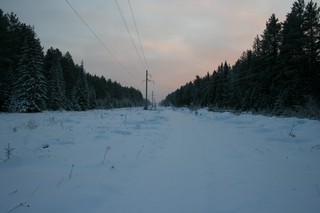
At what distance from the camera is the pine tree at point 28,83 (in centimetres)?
2959

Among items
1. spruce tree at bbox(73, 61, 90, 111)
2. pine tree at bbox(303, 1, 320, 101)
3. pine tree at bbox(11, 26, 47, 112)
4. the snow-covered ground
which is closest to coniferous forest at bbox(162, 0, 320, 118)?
pine tree at bbox(303, 1, 320, 101)

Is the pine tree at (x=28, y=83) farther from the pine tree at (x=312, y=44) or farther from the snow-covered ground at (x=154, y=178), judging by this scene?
the pine tree at (x=312, y=44)

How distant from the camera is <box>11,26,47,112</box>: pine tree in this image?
29.6 metres

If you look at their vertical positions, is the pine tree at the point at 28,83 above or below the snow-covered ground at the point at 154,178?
above

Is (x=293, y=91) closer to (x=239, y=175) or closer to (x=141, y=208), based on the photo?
(x=239, y=175)

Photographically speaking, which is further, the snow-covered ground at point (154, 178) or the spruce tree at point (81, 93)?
the spruce tree at point (81, 93)

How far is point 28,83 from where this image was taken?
30.1m

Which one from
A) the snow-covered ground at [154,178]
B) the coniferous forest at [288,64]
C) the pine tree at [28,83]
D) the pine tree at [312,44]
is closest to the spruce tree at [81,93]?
the pine tree at [28,83]

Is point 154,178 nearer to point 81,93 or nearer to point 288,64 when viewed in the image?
point 288,64

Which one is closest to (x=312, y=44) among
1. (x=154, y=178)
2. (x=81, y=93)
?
(x=154, y=178)

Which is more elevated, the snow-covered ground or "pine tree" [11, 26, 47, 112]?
"pine tree" [11, 26, 47, 112]

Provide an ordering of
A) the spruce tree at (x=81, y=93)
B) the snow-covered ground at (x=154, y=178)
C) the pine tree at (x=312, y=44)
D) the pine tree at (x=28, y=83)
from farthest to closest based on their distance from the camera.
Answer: the spruce tree at (x=81, y=93)
the pine tree at (x=28, y=83)
the pine tree at (x=312, y=44)
the snow-covered ground at (x=154, y=178)

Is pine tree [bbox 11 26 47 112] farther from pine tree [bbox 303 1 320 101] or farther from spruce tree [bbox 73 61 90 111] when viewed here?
pine tree [bbox 303 1 320 101]

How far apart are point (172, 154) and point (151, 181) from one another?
7.10 feet
